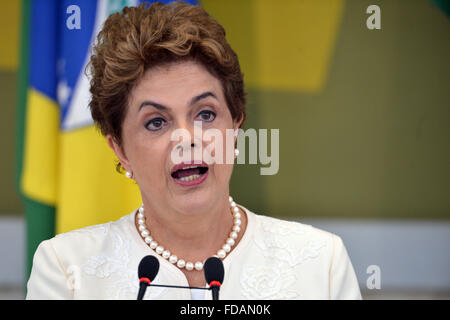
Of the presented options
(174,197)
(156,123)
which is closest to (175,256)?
(174,197)

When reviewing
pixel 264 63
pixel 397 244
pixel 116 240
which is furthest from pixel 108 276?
pixel 397 244

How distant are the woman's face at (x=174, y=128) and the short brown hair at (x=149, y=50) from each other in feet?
0.10

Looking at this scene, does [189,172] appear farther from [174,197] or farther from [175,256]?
[175,256]

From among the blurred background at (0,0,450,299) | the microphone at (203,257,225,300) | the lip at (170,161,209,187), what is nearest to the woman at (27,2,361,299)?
the lip at (170,161,209,187)

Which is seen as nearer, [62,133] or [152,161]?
[152,161]

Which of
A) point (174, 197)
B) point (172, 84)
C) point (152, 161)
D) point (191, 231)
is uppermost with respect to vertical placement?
point (172, 84)

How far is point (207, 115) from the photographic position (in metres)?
1.49

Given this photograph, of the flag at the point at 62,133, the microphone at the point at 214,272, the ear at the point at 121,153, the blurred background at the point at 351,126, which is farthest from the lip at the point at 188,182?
the blurred background at the point at 351,126

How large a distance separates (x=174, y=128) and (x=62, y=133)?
33.5 inches

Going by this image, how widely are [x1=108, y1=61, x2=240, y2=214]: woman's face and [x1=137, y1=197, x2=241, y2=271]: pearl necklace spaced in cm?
14

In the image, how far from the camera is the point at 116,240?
1600mm
